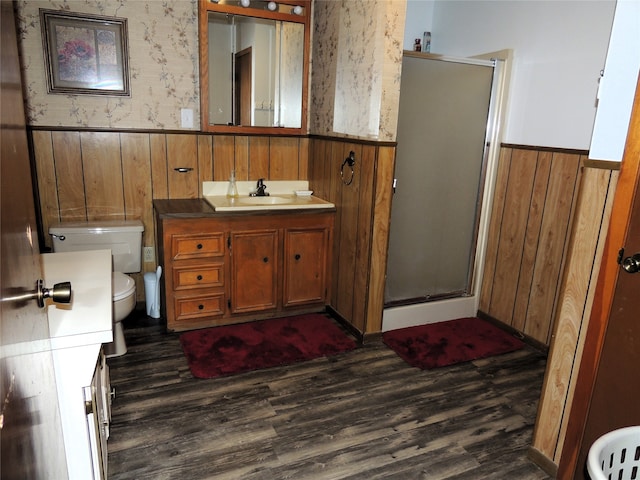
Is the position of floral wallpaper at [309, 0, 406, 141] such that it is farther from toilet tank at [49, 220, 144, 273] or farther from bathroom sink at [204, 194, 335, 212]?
toilet tank at [49, 220, 144, 273]

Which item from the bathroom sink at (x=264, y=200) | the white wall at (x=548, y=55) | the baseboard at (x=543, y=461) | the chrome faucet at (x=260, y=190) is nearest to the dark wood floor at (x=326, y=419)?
the baseboard at (x=543, y=461)

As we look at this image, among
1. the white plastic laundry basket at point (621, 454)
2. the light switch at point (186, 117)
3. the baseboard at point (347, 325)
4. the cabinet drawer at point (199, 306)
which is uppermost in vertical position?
the light switch at point (186, 117)

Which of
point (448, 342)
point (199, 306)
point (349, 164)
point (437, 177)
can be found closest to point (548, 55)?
point (437, 177)

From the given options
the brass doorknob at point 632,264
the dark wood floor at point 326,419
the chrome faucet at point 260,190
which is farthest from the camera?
the chrome faucet at point 260,190

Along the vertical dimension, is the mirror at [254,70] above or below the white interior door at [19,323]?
above

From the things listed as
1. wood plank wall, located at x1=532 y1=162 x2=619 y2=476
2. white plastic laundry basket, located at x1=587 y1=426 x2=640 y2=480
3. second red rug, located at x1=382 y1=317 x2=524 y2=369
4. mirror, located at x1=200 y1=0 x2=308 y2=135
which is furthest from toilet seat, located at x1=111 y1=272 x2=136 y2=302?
white plastic laundry basket, located at x1=587 y1=426 x2=640 y2=480

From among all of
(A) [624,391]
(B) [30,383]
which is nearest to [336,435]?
(A) [624,391]

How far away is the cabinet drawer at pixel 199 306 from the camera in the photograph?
3.01 m

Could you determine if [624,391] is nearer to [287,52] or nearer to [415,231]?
[415,231]

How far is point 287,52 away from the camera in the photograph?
3.35 m

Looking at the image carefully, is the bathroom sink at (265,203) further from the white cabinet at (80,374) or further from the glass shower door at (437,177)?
the white cabinet at (80,374)

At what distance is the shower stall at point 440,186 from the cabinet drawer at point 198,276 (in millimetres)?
1115

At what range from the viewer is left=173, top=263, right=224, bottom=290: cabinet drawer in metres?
2.96

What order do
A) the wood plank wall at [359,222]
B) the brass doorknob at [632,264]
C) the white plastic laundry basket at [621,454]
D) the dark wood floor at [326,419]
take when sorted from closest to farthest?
the white plastic laundry basket at [621,454] < the brass doorknob at [632,264] < the dark wood floor at [326,419] < the wood plank wall at [359,222]
